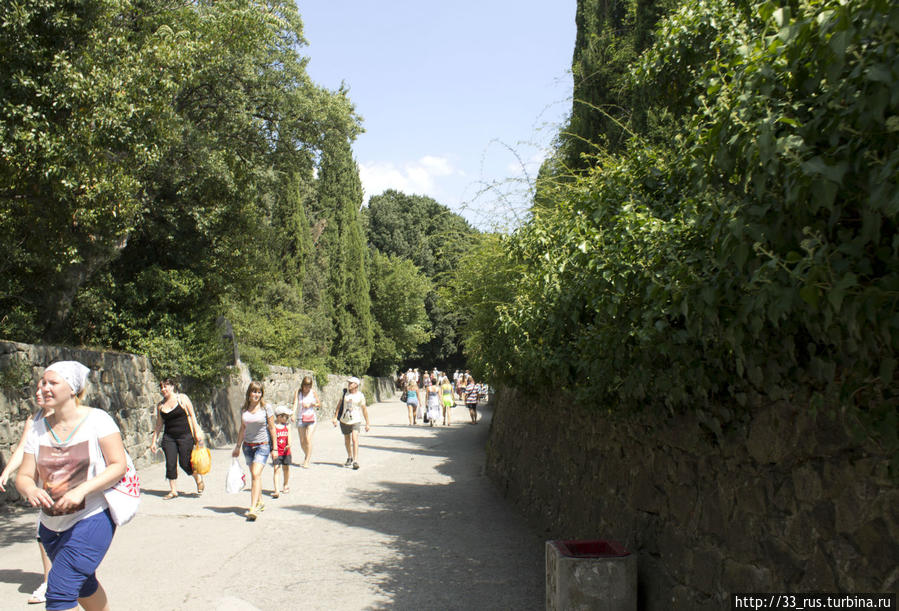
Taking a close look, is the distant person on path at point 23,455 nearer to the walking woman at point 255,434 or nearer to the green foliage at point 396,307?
the walking woman at point 255,434

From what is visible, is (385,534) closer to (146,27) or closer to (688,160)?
(688,160)

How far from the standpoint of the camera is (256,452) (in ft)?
28.9

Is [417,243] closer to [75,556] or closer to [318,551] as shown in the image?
[318,551]

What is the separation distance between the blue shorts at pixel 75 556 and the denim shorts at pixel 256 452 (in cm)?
503

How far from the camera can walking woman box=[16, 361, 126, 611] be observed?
354 cm

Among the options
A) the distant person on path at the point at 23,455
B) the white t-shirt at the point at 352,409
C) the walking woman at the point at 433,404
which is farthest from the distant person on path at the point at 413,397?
the distant person on path at the point at 23,455

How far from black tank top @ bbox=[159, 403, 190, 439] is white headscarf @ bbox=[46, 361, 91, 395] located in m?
5.98

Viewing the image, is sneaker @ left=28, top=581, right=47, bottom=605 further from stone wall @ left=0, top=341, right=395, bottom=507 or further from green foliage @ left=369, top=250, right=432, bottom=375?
green foliage @ left=369, top=250, right=432, bottom=375

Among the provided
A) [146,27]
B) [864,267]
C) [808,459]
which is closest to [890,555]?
[808,459]

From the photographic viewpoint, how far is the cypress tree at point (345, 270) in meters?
34.8

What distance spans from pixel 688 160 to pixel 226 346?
1418 centimetres

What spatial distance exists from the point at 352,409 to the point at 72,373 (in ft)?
28.8

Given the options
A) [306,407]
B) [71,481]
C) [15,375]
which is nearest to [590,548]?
[71,481]

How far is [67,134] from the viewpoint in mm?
7844
